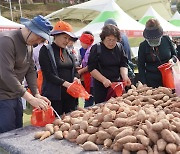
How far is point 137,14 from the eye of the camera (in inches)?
702

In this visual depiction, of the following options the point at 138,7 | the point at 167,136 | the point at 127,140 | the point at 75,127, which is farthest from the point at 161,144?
the point at 138,7

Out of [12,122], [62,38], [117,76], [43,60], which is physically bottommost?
[12,122]

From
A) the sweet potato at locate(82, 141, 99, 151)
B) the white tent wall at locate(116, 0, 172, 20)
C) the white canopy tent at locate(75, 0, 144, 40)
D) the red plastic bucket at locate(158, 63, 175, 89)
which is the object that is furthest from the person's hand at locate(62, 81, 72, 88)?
the white tent wall at locate(116, 0, 172, 20)

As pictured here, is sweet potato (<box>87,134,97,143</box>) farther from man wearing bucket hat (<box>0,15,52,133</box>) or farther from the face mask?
the face mask

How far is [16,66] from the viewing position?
225 cm

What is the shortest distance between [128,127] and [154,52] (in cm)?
149

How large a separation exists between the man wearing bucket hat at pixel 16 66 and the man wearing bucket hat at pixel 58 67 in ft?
0.63

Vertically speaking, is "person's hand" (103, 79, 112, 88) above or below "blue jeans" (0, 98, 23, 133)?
above

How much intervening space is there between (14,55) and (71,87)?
53 centimetres

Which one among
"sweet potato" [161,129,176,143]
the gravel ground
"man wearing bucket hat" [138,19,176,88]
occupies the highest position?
"man wearing bucket hat" [138,19,176,88]

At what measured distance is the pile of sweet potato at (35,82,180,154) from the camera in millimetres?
1637

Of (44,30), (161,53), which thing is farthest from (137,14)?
(44,30)

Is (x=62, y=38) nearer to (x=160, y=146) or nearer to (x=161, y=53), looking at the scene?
(x=161, y=53)

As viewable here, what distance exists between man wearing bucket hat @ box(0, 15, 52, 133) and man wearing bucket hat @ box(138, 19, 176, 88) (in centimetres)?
124
